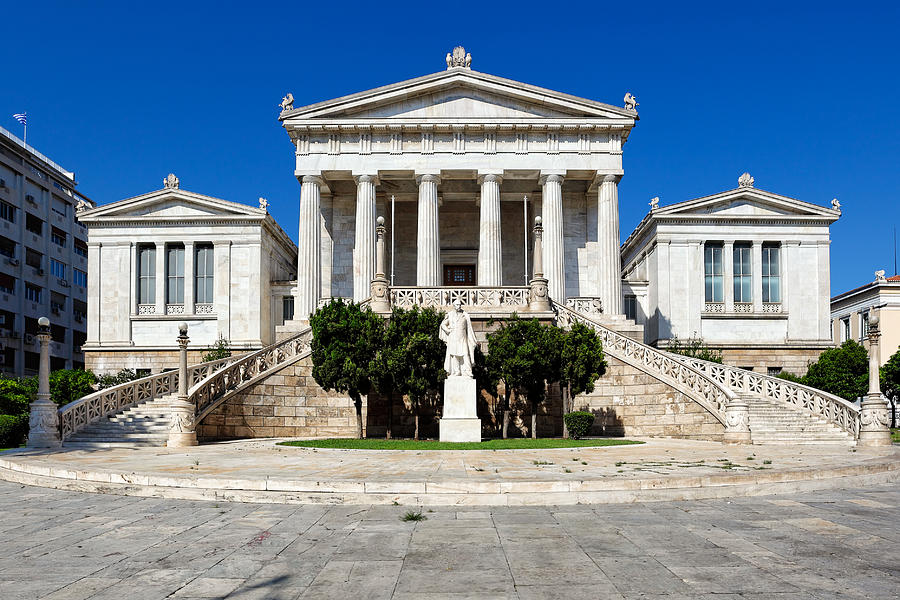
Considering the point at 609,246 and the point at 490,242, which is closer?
the point at 490,242

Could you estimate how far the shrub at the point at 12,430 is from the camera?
23.4 m

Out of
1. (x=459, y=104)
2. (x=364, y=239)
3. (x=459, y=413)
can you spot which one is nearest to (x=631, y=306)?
(x=459, y=104)

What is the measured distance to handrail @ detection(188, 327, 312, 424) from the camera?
24.9 metres

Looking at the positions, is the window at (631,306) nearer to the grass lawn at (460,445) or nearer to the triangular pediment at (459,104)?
the triangular pediment at (459,104)

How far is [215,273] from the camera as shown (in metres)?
46.0

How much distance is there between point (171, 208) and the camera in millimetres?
46562

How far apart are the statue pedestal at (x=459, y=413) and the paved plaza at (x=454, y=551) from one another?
11382mm

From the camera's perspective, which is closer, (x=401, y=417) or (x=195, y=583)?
(x=195, y=583)

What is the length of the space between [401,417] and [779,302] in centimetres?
2816

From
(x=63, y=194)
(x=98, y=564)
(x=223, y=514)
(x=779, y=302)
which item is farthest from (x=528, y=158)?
(x=63, y=194)

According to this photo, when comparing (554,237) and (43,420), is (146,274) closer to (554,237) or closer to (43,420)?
(554,237)

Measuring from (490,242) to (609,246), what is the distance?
247 inches

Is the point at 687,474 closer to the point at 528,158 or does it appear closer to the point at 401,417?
the point at 401,417

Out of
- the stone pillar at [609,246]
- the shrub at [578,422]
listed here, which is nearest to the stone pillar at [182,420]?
the shrub at [578,422]
